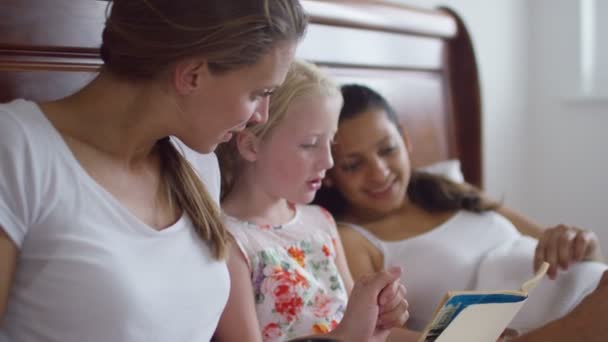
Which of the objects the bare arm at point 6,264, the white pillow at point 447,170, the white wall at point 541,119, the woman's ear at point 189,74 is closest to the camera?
the bare arm at point 6,264

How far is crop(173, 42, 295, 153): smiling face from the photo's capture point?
88cm

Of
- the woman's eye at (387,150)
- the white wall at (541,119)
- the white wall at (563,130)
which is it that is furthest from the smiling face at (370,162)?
the white wall at (563,130)

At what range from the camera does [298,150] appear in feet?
3.96

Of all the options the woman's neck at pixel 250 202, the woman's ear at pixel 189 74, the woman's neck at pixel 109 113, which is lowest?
the woman's neck at pixel 250 202

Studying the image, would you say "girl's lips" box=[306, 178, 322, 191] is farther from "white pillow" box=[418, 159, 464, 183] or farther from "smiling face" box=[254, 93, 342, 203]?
"white pillow" box=[418, 159, 464, 183]

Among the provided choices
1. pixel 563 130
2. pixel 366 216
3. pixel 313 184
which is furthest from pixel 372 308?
pixel 563 130

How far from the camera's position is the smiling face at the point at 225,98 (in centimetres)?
88

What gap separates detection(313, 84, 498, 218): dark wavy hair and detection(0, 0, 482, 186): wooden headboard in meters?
0.15

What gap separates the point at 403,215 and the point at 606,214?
155cm

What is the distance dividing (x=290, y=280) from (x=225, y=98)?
0.40 metres

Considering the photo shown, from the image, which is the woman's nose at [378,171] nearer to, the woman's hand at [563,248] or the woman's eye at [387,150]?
the woman's eye at [387,150]

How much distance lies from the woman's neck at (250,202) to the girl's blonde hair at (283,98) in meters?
0.02

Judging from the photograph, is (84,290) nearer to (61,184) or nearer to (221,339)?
(61,184)

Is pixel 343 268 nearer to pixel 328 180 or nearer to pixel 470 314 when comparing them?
pixel 328 180
